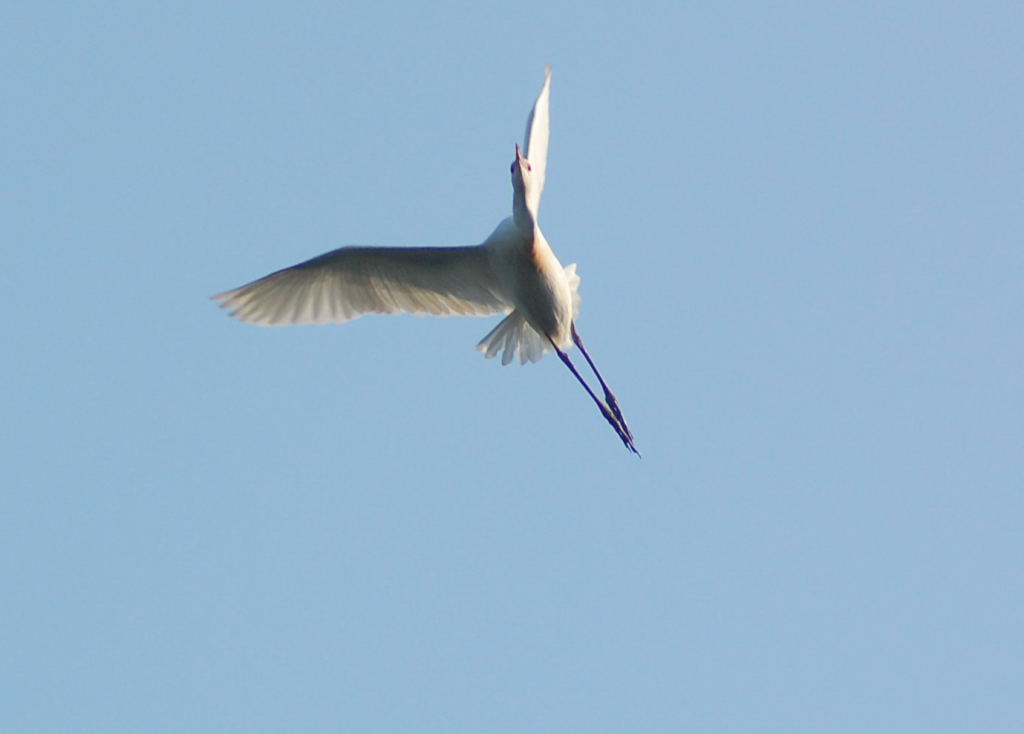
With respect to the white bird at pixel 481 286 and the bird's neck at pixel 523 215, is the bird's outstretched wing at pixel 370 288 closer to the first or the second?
the white bird at pixel 481 286

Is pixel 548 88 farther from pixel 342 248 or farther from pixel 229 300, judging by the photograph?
pixel 229 300

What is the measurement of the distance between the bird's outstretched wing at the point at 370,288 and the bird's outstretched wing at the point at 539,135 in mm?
953

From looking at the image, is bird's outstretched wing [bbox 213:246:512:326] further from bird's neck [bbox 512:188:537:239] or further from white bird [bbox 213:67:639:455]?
bird's neck [bbox 512:188:537:239]

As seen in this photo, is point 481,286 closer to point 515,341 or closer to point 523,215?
point 515,341

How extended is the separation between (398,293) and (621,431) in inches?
99.8

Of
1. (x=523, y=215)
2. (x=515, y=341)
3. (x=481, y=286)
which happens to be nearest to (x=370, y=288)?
(x=481, y=286)

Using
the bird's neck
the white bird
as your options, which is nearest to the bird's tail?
the white bird

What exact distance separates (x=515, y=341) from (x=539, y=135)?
76.0 inches

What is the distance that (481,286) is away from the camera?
46.3ft

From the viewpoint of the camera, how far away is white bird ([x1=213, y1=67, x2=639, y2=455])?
42.9ft

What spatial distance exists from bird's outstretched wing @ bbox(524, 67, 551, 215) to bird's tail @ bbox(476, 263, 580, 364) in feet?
3.23

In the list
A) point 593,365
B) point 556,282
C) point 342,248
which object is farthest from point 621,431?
point 342,248

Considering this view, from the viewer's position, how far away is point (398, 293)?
14.5 m

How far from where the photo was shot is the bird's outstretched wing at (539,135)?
13.5m
